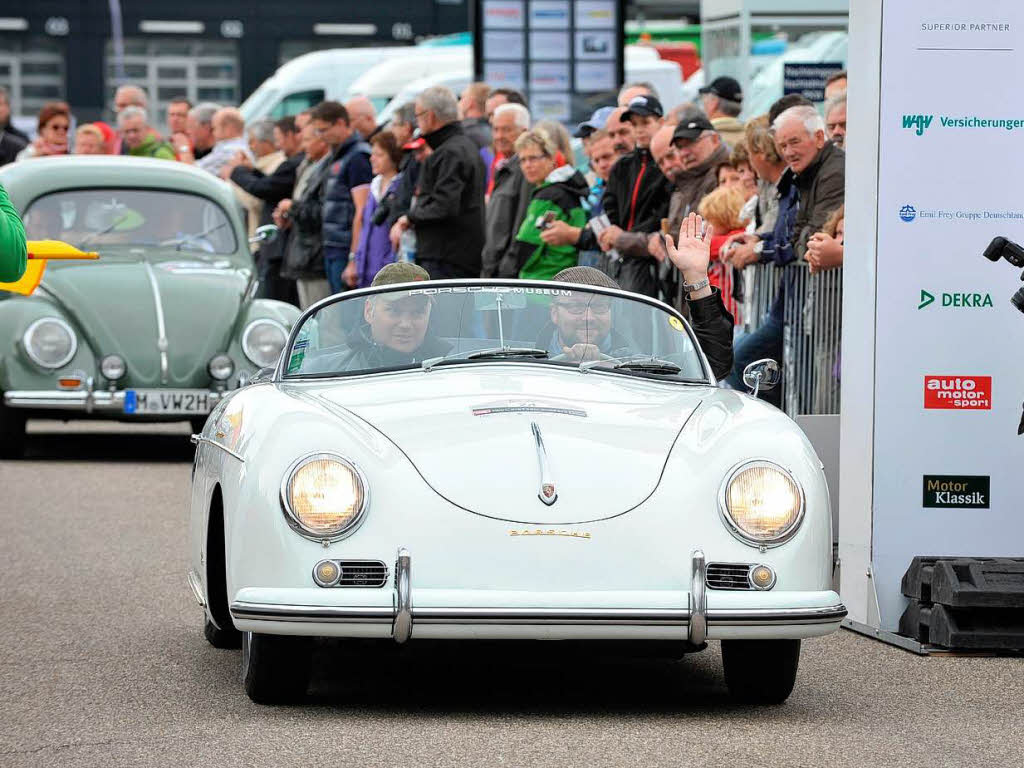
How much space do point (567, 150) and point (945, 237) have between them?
6.60 m

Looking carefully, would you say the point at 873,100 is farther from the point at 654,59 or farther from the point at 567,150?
the point at 654,59

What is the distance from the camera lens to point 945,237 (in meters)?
7.66

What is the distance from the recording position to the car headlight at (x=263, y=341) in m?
13.9

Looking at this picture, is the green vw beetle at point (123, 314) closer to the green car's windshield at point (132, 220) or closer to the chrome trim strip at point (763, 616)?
the green car's windshield at point (132, 220)

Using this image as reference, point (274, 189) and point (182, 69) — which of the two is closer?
point (274, 189)

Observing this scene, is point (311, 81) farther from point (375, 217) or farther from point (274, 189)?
point (375, 217)

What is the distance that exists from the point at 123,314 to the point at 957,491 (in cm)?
740

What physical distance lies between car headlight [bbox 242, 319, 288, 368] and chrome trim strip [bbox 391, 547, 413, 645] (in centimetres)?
829

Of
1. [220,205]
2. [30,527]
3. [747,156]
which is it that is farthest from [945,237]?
[220,205]

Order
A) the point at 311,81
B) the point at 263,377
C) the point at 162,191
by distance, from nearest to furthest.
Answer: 1. the point at 263,377
2. the point at 162,191
3. the point at 311,81

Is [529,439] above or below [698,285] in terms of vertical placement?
below

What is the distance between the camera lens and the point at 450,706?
615cm

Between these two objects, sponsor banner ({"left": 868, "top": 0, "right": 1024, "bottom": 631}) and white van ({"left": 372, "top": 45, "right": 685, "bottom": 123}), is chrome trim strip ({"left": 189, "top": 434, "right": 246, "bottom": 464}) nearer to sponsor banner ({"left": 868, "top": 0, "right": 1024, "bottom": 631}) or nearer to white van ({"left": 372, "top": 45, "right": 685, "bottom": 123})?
sponsor banner ({"left": 868, "top": 0, "right": 1024, "bottom": 631})

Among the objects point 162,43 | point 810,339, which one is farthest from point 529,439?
point 162,43
